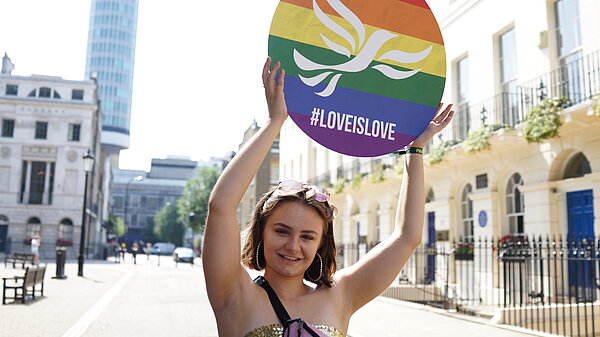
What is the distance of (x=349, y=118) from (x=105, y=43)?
120864 mm

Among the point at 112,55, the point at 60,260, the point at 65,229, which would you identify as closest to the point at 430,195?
Answer: the point at 60,260

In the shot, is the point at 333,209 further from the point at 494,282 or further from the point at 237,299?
the point at 494,282

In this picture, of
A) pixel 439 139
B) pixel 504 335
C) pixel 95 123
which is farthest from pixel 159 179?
pixel 504 335

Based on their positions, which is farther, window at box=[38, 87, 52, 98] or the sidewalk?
window at box=[38, 87, 52, 98]

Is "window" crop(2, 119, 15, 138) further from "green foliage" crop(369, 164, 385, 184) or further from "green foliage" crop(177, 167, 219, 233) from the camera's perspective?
"green foliage" crop(369, 164, 385, 184)

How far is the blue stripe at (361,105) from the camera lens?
217 centimetres

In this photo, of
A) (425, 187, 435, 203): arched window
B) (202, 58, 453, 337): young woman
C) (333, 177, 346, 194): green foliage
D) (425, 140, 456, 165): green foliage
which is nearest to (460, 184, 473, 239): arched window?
(425, 140, 456, 165): green foliage

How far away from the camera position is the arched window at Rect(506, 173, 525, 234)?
14.5m

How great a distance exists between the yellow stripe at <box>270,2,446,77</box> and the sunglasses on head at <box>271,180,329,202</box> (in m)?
0.58

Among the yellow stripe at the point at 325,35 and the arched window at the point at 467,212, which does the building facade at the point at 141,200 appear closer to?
the arched window at the point at 467,212

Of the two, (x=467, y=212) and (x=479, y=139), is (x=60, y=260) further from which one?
(x=479, y=139)

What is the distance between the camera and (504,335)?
8.59m

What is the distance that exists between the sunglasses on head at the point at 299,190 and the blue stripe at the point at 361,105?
29 cm

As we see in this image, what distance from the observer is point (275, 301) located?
1923 millimetres
